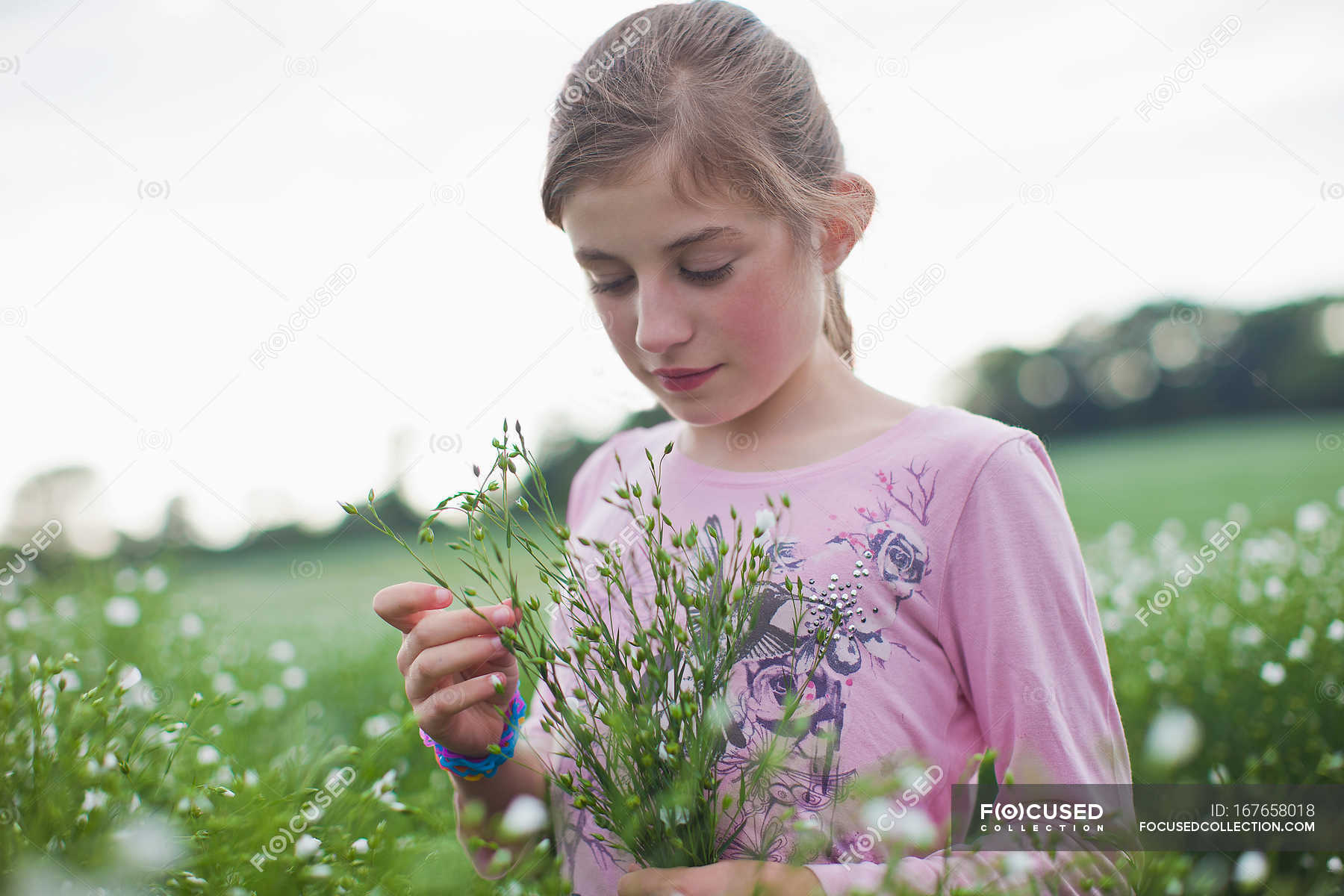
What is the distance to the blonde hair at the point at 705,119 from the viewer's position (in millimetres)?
1623

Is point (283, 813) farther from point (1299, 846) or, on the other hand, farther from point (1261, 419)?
point (1261, 419)

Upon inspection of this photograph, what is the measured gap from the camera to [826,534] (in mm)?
1613

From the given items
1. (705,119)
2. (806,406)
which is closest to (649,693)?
(806,406)

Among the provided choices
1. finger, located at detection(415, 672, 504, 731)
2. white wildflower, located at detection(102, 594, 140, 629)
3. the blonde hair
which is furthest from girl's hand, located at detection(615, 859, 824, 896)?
white wildflower, located at detection(102, 594, 140, 629)

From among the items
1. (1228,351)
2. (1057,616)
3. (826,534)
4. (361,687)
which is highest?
(1228,351)

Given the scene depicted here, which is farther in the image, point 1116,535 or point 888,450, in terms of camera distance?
point 1116,535

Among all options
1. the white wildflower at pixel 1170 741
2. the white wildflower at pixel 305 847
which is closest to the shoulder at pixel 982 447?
the white wildflower at pixel 1170 741

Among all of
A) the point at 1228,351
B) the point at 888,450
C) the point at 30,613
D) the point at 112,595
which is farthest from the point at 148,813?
the point at 1228,351

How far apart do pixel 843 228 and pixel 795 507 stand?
631 mm

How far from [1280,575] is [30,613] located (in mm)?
5230

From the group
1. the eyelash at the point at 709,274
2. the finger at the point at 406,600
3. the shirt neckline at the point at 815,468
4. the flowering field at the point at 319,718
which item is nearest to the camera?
the flowering field at the point at 319,718

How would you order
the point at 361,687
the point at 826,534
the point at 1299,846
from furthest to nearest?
the point at 361,687 → the point at 1299,846 → the point at 826,534

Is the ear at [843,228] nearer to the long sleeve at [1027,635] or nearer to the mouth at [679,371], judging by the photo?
the mouth at [679,371]

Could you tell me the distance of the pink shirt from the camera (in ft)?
4.61
